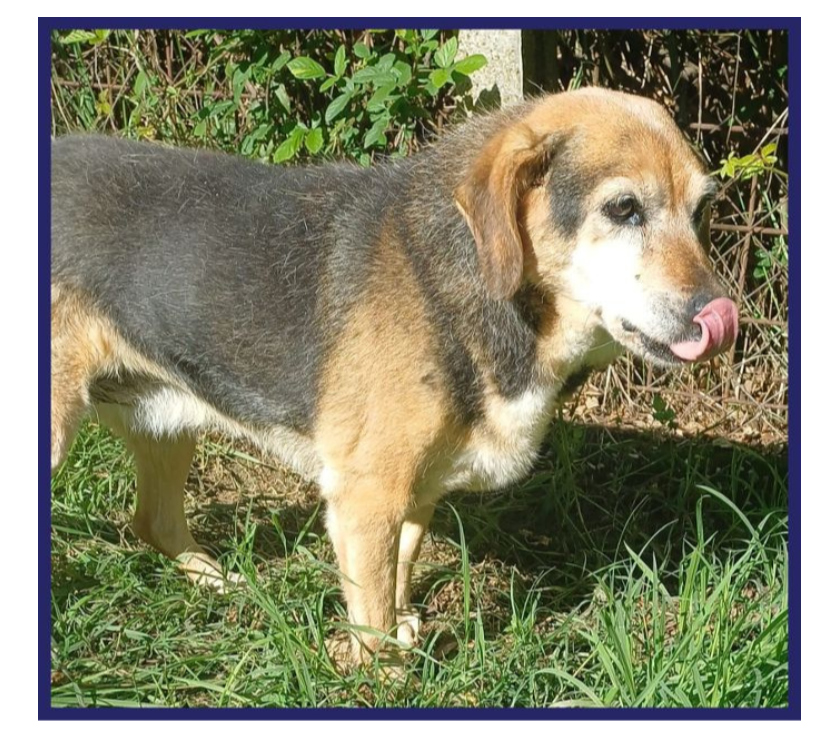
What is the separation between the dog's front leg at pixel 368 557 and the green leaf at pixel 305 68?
6.95 ft

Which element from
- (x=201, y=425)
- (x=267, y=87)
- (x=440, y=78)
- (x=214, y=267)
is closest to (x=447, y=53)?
(x=440, y=78)

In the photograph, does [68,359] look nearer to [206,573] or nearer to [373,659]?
[206,573]

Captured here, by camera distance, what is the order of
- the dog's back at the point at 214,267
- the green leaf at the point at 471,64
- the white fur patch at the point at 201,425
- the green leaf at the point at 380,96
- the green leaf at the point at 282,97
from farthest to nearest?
the green leaf at the point at 282,97 → the green leaf at the point at 380,96 → the green leaf at the point at 471,64 → the white fur patch at the point at 201,425 → the dog's back at the point at 214,267

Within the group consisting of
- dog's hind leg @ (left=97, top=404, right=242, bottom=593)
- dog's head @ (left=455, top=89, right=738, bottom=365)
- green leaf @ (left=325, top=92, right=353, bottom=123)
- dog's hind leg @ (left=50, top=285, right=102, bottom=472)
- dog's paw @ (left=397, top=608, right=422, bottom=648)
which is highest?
green leaf @ (left=325, top=92, right=353, bottom=123)

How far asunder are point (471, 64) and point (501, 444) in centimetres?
185

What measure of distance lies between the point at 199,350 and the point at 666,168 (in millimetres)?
1721

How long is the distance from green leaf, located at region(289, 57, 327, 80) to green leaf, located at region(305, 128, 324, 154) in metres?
0.24

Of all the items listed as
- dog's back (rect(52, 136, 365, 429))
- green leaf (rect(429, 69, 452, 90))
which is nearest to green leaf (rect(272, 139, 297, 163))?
green leaf (rect(429, 69, 452, 90))

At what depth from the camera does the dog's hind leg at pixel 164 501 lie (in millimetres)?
4809

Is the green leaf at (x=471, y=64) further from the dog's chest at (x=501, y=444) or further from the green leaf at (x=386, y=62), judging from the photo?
the dog's chest at (x=501, y=444)

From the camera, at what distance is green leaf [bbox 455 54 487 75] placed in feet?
16.2

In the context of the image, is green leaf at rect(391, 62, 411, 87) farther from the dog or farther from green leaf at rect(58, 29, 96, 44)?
green leaf at rect(58, 29, 96, 44)

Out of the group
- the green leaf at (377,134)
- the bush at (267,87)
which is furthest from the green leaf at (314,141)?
the green leaf at (377,134)

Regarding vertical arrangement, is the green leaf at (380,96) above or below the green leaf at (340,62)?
below
